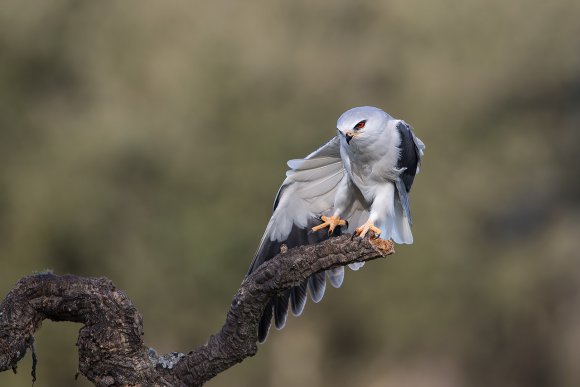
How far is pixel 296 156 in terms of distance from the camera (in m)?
12.9

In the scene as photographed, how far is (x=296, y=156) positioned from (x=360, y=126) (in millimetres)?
7207

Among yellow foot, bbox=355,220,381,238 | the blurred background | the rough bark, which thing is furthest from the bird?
the blurred background

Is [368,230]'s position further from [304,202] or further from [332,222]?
[304,202]

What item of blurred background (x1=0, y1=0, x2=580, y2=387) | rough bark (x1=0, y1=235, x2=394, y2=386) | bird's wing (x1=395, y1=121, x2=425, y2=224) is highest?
blurred background (x1=0, y1=0, x2=580, y2=387)

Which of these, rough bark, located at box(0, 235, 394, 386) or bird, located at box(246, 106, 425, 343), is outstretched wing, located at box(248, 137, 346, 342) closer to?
bird, located at box(246, 106, 425, 343)

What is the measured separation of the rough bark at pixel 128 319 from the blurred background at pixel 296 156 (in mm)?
7398

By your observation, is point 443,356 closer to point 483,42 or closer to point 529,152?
point 529,152

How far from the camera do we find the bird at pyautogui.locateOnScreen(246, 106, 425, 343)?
5.70m

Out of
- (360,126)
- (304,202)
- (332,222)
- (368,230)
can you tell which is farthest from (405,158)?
(368,230)

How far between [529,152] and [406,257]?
3.31 m

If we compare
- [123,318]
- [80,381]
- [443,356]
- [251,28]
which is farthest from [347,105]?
[123,318]

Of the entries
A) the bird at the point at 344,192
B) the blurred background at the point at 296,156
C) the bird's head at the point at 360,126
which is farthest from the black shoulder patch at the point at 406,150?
the blurred background at the point at 296,156

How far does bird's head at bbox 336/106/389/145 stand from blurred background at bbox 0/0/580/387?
6975mm

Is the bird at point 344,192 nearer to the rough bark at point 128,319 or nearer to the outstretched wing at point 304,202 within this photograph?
the outstretched wing at point 304,202
